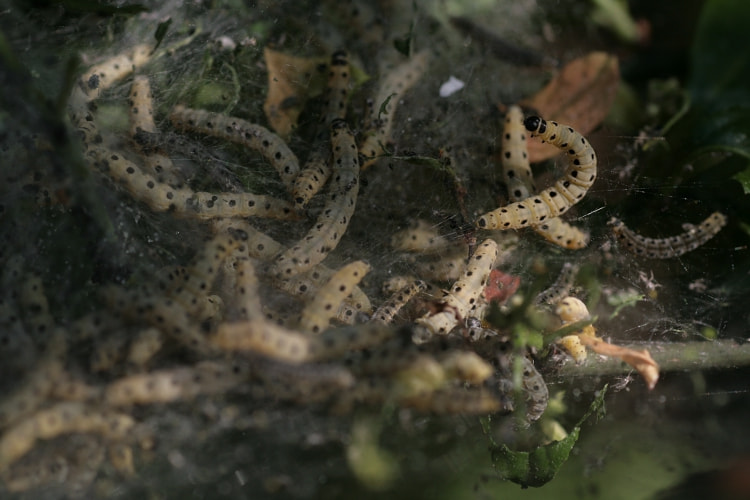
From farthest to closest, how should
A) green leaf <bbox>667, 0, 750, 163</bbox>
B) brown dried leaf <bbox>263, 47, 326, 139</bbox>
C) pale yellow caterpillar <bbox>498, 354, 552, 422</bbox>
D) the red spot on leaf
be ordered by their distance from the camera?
green leaf <bbox>667, 0, 750, 163</bbox>
brown dried leaf <bbox>263, 47, 326, 139</bbox>
the red spot on leaf
pale yellow caterpillar <bbox>498, 354, 552, 422</bbox>

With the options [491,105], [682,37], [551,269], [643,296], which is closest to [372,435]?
[551,269]

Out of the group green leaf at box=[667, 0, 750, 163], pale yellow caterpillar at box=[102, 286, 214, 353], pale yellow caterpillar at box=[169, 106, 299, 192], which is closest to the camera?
pale yellow caterpillar at box=[102, 286, 214, 353]

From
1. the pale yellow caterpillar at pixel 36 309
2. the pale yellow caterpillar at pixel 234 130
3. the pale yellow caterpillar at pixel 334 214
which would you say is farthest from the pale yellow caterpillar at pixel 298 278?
the pale yellow caterpillar at pixel 36 309

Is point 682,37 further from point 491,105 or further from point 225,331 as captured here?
point 225,331

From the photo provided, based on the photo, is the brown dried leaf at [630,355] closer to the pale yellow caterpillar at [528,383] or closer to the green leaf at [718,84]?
the pale yellow caterpillar at [528,383]

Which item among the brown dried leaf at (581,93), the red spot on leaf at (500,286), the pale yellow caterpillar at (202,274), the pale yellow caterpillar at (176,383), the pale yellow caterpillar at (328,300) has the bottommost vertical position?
the red spot on leaf at (500,286)

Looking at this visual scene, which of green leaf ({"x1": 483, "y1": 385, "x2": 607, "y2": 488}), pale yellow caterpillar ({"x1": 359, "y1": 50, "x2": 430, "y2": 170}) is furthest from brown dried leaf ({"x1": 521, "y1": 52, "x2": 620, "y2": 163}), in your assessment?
green leaf ({"x1": 483, "y1": 385, "x2": 607, "y2": 488})

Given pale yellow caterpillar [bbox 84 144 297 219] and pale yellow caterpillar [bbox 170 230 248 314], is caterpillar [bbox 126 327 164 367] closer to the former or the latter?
pale yellow caterpillar [bbox 170 230 248 314]

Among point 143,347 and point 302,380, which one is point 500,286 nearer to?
point 302,380
